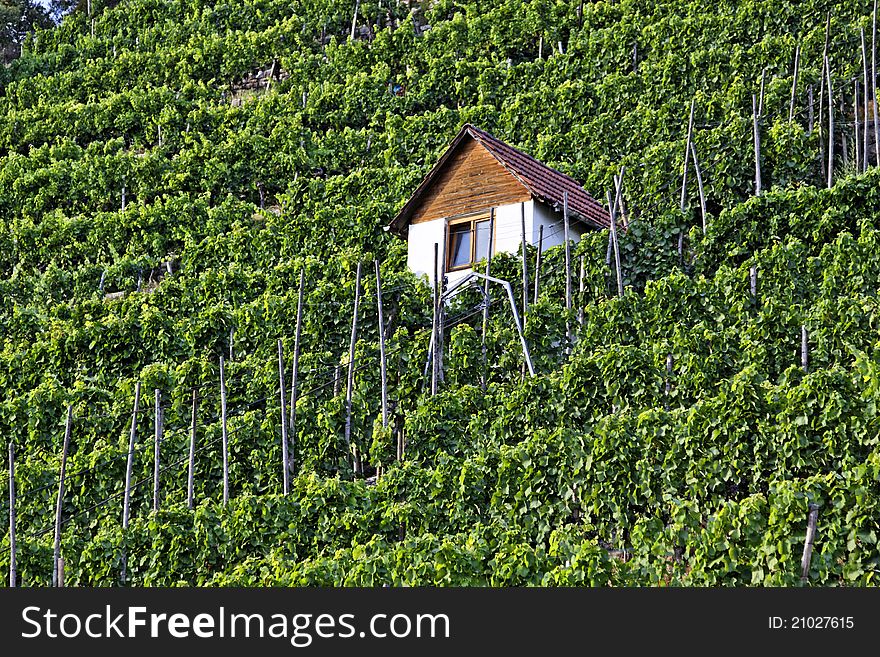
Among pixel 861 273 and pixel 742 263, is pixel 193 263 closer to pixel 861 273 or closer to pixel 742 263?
pixel 742 263

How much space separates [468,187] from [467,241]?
760mm

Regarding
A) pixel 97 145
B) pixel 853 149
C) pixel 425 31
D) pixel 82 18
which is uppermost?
pixel 82 18

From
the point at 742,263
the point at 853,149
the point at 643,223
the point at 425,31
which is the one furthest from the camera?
the point at 425,31

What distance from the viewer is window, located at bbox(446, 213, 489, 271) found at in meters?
17.1

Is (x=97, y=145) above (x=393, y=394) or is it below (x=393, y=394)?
above

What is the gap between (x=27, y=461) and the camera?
1504 centimetres

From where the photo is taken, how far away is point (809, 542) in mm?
9992

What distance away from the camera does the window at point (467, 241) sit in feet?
56.1

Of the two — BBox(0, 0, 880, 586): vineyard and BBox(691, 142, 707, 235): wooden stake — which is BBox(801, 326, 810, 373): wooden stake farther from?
BBox(691, 142, 707, 235): wooden stake

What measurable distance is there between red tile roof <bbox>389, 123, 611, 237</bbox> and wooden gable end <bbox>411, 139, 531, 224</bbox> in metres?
0.08

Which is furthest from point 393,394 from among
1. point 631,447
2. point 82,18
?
point 82,18

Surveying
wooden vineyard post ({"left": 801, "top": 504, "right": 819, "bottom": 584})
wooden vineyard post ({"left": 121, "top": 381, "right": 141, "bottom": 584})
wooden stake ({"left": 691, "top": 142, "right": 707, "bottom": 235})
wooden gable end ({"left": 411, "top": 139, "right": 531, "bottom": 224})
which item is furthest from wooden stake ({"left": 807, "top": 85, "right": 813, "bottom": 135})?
wooden vineyard post ({"left": 121, "top": 381, "right": 141, "bottom": 584})

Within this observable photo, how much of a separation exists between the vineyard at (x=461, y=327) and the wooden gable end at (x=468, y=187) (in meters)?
1.17

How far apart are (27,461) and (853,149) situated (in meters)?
10.9
